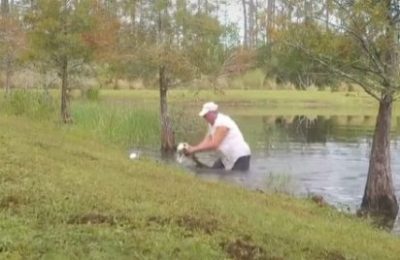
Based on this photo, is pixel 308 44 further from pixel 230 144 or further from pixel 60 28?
pixel 60 28

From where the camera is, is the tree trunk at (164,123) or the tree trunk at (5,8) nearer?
the tree trunk at (164,123)

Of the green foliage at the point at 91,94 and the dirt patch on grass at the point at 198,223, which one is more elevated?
the dirt patch on grass at the point at 198,223

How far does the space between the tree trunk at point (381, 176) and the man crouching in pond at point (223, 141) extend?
311 centimetres

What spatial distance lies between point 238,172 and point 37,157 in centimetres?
660

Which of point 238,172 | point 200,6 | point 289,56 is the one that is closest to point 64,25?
point 200,6

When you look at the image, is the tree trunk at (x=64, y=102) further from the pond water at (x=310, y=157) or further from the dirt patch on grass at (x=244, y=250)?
the dirt patch on grass at (x=244, y=250)

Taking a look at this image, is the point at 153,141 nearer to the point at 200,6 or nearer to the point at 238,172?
the point at 200,6

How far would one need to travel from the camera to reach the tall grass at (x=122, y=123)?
24.0 m

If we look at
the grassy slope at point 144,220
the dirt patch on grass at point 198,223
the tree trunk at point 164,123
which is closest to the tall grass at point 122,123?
the tree trunk at point 164,123

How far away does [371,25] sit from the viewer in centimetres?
1184

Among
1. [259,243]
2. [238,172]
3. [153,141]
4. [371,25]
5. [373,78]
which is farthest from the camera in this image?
[153,141]

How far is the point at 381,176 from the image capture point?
13.9 metres

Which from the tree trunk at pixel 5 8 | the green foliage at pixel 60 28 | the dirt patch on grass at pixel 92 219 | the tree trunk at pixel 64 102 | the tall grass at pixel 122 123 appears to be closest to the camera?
the dirt patch on grass at pixel 92 219

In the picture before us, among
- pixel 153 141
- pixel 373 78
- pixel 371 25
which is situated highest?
pixel 371 25
